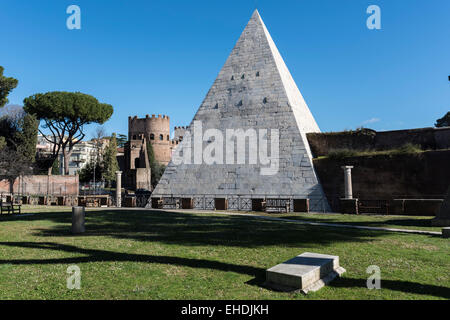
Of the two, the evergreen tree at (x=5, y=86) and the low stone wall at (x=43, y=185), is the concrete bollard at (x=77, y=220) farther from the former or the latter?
the evergreen tree at (x=5, y=86)

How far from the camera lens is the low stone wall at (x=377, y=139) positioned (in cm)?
1634

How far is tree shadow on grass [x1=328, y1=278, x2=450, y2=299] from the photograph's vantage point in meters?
3.90

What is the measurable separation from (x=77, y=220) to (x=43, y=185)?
2791cm

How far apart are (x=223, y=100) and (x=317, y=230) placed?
508 inches

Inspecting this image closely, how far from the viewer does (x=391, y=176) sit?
1572 cm

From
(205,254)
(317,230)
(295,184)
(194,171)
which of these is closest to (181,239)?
(205,254)

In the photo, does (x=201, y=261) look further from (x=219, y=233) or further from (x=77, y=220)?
(x=77, y=220)

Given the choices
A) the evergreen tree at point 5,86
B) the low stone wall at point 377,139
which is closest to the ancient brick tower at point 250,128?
the low stone wall at point 377,139

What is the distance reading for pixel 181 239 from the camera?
7574 mm

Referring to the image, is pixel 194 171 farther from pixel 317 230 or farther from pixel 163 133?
pixel 163 133

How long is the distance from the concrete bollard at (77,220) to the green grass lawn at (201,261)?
1.06 feet

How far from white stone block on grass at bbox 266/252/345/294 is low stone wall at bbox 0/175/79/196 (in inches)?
1273

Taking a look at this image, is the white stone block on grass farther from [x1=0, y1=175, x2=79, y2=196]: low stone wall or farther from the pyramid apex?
[x1=0, y1=175, x2=79, y2=196]: low stone wall

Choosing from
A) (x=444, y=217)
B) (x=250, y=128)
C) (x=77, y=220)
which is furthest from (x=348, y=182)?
(x=77, y=220)
